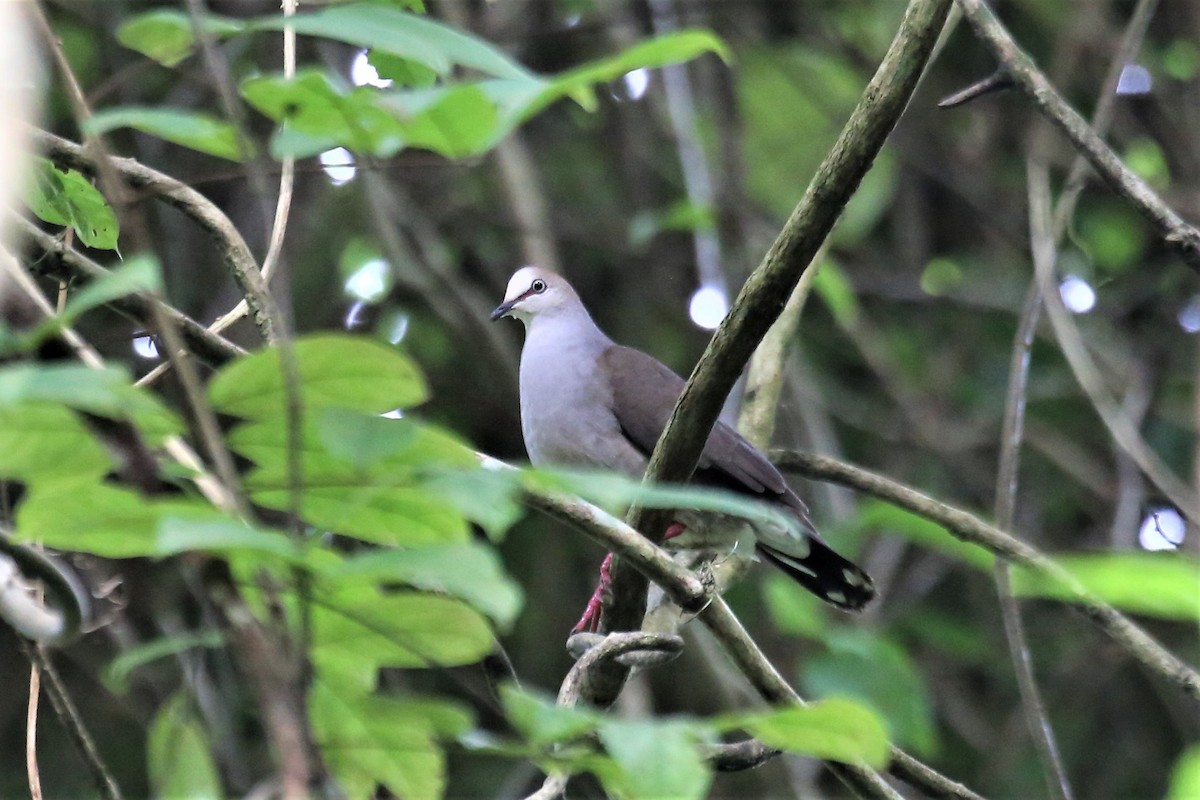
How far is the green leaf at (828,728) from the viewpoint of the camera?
3.81 ft

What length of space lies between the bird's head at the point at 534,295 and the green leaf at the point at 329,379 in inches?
149

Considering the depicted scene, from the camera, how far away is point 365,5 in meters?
1.18

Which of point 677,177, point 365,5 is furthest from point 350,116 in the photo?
point 677,177

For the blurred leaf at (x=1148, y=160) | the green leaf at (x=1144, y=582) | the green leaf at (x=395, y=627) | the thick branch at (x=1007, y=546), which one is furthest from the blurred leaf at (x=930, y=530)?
the blurred leaf at (x=1148, y=160)

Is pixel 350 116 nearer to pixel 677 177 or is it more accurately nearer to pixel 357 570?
pixel 357 570

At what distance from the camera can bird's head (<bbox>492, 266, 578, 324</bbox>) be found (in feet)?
16.2

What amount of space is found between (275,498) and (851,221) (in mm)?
5142

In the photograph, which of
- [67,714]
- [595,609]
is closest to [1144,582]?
[67,714]

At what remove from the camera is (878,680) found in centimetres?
476

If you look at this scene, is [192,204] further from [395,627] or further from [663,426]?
[663,426]

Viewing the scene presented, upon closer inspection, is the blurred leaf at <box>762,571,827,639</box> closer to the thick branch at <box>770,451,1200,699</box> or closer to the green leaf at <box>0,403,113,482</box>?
the thick branch at <box>770,451,1200,699</box>

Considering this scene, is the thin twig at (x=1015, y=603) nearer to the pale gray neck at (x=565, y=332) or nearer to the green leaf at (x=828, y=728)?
the pale gray neck at (x=565, y=332)

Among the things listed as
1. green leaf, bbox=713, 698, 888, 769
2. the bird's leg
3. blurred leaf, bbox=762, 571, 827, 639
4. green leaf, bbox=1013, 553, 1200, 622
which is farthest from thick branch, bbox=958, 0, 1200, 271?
blurred leaf, bbox=762, 571, 827, 639

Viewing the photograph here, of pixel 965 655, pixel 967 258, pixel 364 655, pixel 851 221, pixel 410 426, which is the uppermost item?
pixel 967 258
